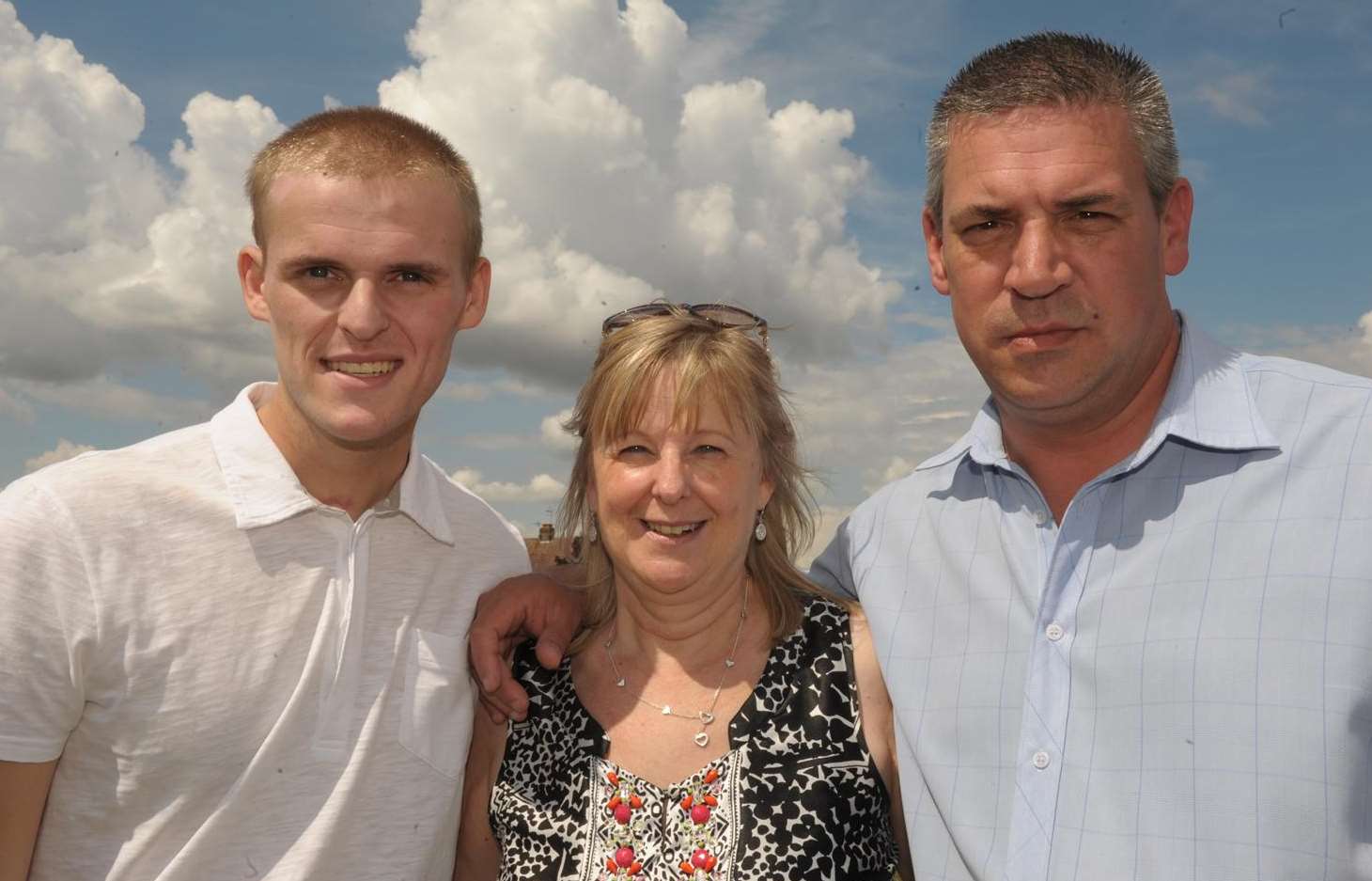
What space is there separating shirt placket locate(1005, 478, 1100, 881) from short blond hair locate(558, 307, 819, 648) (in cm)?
103

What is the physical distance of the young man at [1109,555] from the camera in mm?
2719

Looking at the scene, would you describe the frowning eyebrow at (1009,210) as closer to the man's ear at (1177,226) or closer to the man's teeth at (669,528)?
the man's ear at (1177,226)

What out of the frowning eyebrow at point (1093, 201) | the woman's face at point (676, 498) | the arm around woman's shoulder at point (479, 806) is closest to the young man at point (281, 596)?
the arm around woman's shoulder at point (479, 806)

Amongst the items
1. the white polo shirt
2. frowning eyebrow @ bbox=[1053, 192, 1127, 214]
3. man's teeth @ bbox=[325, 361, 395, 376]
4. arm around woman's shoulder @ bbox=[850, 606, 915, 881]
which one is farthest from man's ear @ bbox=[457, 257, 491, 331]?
frowning eyebrow @ bbox=[1053, 192, 1127, 214]

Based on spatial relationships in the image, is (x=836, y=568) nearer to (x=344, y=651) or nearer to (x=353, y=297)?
(x=344, y=651)

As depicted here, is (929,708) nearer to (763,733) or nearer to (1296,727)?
(763,733)

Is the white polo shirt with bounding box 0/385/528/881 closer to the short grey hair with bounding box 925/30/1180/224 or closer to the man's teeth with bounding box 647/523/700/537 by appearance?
the man's teeth with bounding box 647/523/700/537

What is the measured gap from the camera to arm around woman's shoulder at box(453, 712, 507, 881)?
3850mm

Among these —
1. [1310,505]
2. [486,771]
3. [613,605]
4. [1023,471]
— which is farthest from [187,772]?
[1310,505]

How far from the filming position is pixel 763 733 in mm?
3621

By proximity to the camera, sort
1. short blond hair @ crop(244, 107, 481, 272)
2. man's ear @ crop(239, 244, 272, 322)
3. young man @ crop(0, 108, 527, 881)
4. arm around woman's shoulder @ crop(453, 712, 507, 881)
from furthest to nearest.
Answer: arm around woman's shoulder @ crop(453, 712, 507, 881), man's ear @ crop(239, 244, 272, 322), short blond hair @ crop(244, 107, 481, 272), young man @ crop(0, 108, 527, 881)

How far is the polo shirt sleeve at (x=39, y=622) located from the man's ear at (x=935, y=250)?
2.65 m

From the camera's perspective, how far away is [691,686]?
12.7 feet

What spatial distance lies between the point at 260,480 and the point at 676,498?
1.29 metres
